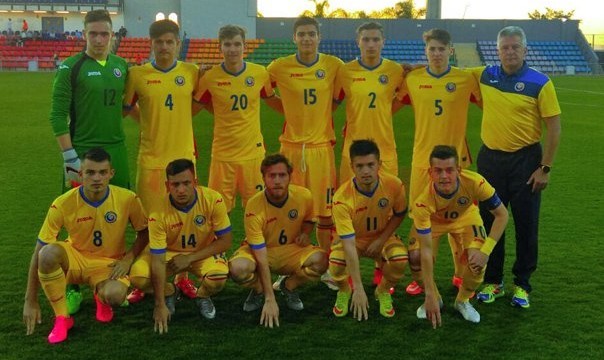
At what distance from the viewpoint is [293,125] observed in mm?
5086

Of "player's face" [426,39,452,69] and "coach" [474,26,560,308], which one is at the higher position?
"player's face" [426,39,452,69]

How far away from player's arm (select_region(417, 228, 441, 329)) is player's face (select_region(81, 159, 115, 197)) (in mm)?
2095

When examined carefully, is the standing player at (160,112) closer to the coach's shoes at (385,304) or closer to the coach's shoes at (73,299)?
the coach's shoes at (73,299)

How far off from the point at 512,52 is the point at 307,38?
1581mm

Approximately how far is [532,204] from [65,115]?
3369 mm

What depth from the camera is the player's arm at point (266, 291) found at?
3.98 meters

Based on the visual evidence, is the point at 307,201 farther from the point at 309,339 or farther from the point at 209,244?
the point at 309,339

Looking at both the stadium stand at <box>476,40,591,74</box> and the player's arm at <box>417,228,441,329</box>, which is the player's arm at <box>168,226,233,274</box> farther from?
the stadium stand at <box>476,40,591,74</box>

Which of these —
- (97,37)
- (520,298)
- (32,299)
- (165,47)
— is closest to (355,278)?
(520,298)

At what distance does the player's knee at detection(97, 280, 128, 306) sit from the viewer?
391 cm

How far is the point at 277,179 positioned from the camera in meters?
4.16

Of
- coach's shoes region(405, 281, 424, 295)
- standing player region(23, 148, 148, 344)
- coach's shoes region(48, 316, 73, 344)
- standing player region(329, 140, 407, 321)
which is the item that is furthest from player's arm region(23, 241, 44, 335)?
coach's shoes region(405, 281, 424, 295)

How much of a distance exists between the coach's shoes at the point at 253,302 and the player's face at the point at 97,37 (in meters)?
2.05

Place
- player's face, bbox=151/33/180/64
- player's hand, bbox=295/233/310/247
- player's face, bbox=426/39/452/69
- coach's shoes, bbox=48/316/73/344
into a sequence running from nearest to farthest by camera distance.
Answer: coach's shoes, bbox=48/316/73/344 → player's hand, bbox=295/233/310/247 → player's face, bbox=151/33/180/64 → player's face, bbox=426/39/452/69
